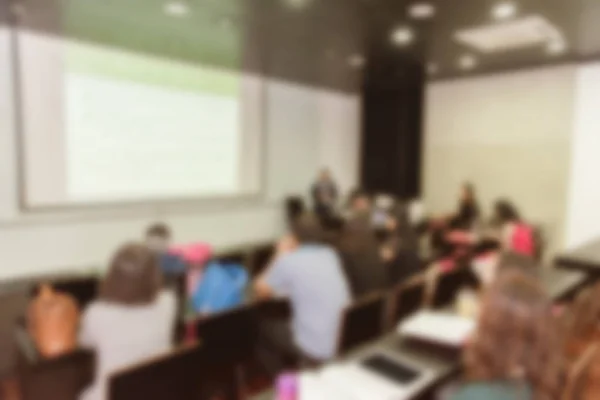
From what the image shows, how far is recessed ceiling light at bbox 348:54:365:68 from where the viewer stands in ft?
18.2

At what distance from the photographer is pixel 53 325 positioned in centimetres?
196

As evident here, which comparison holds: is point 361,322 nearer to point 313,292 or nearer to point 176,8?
point 313,292

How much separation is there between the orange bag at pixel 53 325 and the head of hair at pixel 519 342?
69.4 inches

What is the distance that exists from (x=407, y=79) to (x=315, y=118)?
5.95 feet

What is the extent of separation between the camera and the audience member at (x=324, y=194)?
724cm

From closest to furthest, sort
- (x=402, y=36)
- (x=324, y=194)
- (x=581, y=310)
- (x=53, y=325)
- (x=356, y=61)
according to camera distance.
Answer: (x=53, y=325) → (x=581, y=310) → (x=402, y=36) → (x=356, y=61) → (x=324, y=194)

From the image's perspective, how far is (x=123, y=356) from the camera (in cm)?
182

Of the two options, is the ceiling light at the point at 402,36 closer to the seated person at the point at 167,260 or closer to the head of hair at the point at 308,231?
the head of hair at the point at 308,231

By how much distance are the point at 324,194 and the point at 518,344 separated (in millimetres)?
6042

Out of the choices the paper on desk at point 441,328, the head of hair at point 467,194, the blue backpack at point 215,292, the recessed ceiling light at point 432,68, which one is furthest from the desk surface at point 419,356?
the recessed ceiling light at point 432,68

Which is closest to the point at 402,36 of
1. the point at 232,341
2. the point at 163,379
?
the point at 232,341

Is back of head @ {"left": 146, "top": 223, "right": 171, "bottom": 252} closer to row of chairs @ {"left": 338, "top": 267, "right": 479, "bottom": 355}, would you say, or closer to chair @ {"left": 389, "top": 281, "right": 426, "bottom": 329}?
row of chairs @ {"left": 338, "top": 267, "right": 479, "bottom": 355}

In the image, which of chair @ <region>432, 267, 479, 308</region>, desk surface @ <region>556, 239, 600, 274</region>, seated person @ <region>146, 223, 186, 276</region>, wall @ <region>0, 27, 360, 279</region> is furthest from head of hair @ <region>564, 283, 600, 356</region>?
wall @ <region>0, 27, 360, 279</region>

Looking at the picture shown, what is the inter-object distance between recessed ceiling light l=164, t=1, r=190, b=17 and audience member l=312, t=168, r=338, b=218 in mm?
4133
